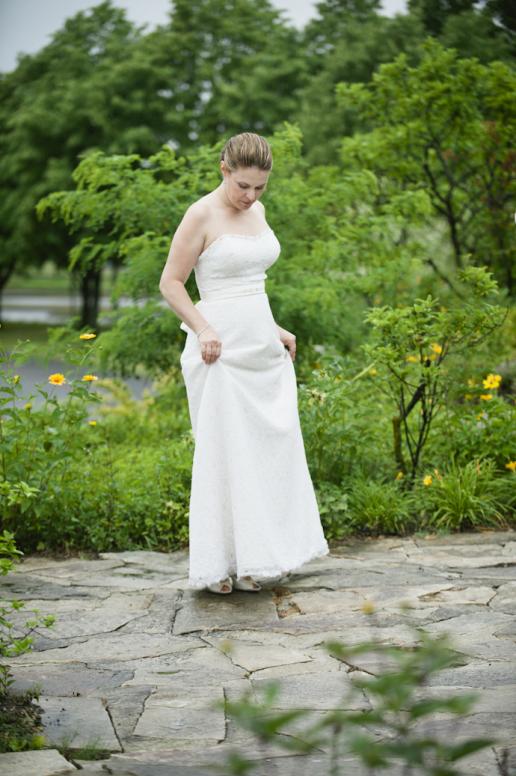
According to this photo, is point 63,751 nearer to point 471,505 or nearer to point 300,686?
point 300,686

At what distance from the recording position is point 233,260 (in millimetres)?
4453

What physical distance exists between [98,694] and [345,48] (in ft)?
64.2

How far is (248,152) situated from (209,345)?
0.85m

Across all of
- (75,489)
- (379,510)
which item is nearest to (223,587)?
(379,510)

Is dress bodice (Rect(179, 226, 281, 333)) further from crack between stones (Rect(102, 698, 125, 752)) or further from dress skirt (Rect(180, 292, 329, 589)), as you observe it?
crack between stones (Rect(102, 698, 125, 752))

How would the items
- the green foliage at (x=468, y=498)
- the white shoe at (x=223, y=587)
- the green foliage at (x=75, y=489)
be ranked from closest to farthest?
the white shoe at (x=223, y=587)
the green foliage at (x=75, y=489)
the green foliage at (x=468, y=498)

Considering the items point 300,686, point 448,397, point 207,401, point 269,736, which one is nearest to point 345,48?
point 448,397

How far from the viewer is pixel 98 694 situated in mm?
3355

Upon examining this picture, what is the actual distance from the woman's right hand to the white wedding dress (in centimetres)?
5

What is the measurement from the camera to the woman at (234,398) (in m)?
4.41

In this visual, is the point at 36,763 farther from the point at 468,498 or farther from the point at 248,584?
the point at 468,498

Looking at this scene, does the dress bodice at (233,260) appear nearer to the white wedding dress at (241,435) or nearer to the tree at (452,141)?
the white wedding dress at (241,435)

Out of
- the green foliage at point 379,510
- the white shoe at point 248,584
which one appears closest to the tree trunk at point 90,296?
the green foliage at point 379,510

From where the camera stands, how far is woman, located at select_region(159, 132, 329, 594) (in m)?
4.41
